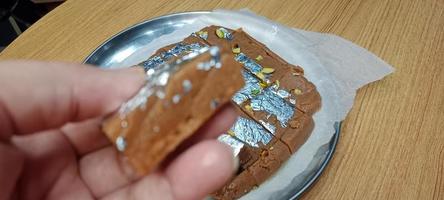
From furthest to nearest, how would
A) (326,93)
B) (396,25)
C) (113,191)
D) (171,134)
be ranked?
(396,25), (326,93), (113,191), (171,134)

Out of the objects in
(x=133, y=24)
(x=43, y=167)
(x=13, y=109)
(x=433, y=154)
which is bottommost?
(x=433, y=154)

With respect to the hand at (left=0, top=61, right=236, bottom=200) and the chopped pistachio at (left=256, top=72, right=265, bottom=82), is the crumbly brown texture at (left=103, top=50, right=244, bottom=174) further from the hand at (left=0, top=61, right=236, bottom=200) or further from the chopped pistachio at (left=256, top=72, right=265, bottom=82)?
the chopped pistachio at (left=256, top=72, right=265, bottom=82)

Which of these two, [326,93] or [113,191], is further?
[326,93]

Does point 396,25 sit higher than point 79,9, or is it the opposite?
point 79,9

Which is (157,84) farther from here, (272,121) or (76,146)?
(272,121)

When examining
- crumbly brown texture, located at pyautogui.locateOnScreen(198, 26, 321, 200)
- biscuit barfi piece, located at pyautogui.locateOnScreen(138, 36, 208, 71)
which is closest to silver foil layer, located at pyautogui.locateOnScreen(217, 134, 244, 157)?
crumbly brown texture, located at pyautogui.locateOnScreen(198, 26, 321, 200)

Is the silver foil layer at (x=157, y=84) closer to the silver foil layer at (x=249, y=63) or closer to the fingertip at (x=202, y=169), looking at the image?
the fingertip at (x=202, y=169)

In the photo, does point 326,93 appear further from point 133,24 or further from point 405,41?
point 133,24

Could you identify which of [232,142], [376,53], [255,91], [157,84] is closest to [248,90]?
[255,91]

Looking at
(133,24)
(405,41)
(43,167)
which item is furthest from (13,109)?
(405,41)
